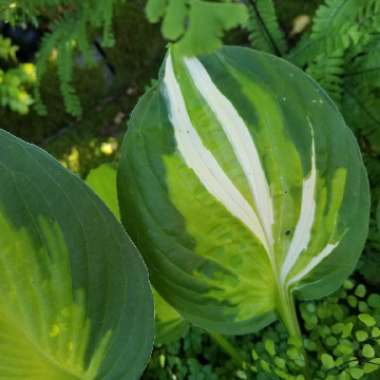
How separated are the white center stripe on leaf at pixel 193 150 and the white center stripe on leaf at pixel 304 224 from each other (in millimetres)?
82

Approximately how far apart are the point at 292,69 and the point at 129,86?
4.36ft

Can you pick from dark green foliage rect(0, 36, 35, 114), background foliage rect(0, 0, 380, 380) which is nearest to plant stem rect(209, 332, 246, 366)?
background foliage rect(0, 0, 380, 380)

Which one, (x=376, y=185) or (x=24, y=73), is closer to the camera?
(x=376, y=185)

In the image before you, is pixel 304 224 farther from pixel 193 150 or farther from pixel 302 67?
pixel 302 67

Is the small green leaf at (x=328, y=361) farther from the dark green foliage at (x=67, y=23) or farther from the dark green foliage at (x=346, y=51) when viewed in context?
the dark green foliage at (x=67, y=23)

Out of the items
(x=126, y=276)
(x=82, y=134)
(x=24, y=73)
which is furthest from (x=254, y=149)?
(x=82, y=134)

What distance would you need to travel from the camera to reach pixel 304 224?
2.36 ft

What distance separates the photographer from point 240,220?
2.33 feet

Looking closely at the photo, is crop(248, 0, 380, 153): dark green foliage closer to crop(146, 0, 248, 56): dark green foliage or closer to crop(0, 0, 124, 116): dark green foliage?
crop(0, 0, 124, 116): dark green foliage

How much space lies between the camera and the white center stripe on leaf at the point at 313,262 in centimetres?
74

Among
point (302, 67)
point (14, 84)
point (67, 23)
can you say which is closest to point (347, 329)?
point (302, 67)

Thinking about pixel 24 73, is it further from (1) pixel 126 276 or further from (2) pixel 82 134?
(1) pixel 126 276

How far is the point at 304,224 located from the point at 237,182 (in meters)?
0.11

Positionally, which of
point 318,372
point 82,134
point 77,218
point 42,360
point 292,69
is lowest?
point 82,134
